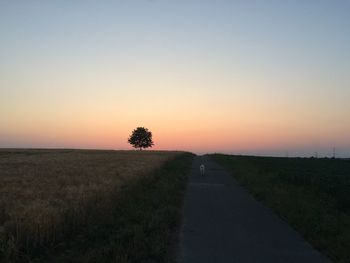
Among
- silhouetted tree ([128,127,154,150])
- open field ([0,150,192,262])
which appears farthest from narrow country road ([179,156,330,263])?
silhouetted tree ([128,127,154,150])

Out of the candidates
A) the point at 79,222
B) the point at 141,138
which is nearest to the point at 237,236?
the point at 79,222

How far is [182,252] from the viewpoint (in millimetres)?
9891

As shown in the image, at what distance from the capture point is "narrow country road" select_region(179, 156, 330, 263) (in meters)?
9.66

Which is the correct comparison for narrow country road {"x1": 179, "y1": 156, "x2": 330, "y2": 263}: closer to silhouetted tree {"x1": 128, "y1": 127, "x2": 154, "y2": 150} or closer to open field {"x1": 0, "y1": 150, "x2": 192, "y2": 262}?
open field {"x1": 0, "y1": 150, "x2": 192, "y2": 262}

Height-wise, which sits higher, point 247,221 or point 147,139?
point 147,139

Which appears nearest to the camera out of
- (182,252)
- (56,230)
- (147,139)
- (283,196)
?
(182,252)

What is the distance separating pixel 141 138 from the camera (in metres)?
146

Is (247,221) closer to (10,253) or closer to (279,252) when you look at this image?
(279,252)

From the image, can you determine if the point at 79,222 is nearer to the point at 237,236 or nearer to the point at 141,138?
the point at 237,236

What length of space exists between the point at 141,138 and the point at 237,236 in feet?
443

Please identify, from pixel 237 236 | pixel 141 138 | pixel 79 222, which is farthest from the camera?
pixel 141 138

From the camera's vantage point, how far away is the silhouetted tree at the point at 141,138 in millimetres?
146250

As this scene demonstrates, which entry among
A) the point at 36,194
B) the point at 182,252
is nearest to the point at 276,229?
the point at 182,252

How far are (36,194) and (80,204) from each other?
2.64 metres
